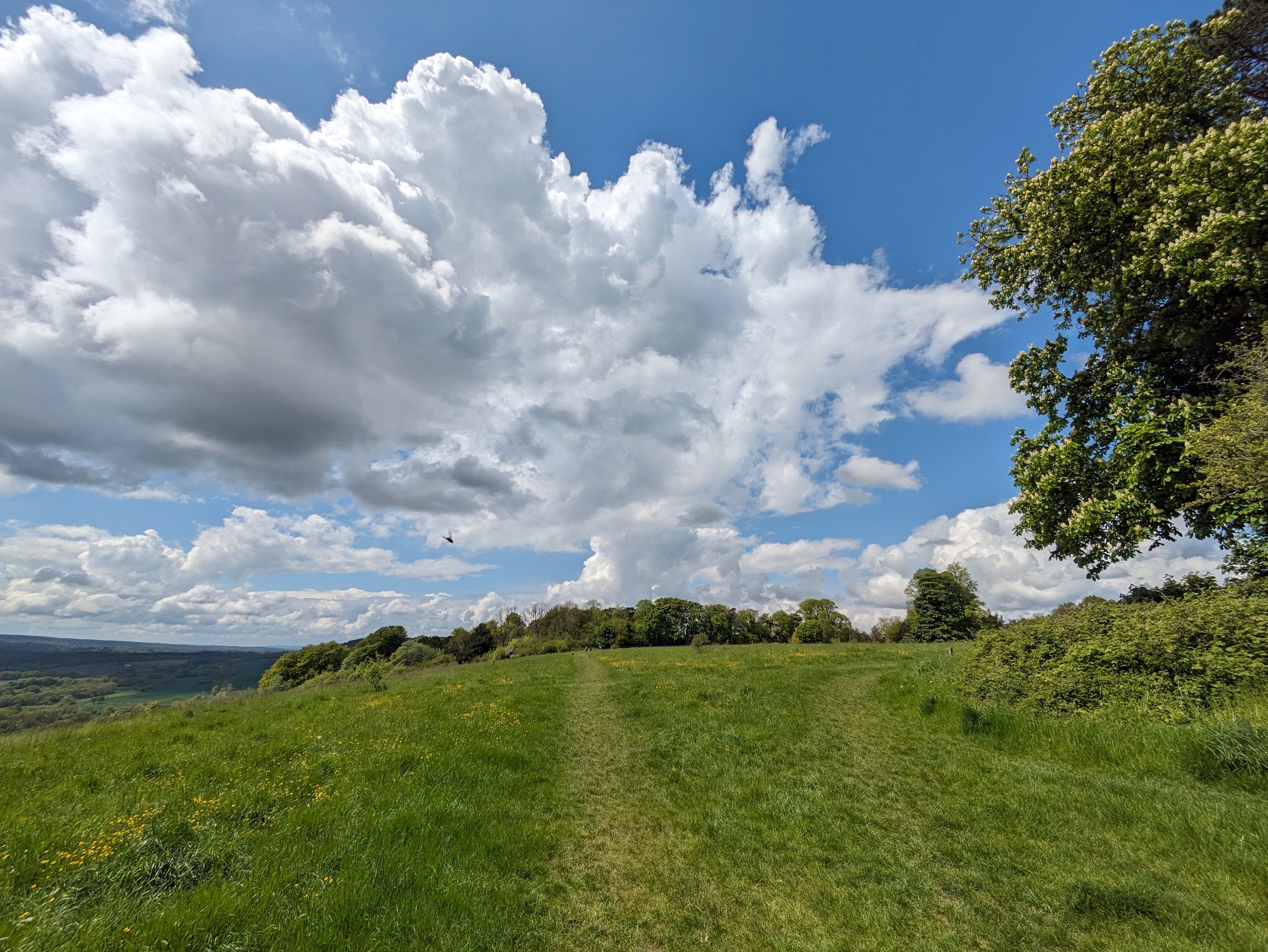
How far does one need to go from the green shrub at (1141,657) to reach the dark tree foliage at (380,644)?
85191 mm

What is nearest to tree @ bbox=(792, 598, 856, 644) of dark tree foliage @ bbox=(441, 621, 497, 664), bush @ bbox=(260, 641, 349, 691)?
dark tree foliage @ bbox=(441, 621, 497, 664)

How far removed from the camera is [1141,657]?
11.1 meters

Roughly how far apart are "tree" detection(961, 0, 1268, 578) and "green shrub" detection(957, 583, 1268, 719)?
9.49 feet

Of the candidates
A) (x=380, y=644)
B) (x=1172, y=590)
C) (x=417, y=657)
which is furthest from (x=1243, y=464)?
(x=380, y=644)

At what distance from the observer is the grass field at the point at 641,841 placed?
5.48m

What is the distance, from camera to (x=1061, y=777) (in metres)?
9.13

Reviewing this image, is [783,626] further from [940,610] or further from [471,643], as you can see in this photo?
[471,643]

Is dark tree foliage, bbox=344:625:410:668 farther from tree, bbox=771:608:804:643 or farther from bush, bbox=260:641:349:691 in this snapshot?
tree, bbox=771:608:804:643

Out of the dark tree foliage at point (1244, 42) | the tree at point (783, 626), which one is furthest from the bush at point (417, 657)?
the tree at point (783, 626)

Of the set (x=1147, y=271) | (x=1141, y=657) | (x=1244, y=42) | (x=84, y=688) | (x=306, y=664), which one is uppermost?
(x=1244, y=42)

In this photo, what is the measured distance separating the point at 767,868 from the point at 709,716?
8.75m

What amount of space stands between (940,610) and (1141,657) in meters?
75.8

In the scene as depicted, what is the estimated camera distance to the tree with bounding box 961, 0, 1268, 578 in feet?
39.1

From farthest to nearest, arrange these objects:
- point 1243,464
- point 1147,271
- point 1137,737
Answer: point 1147,271 < point 1243,464 < point 1137,737
